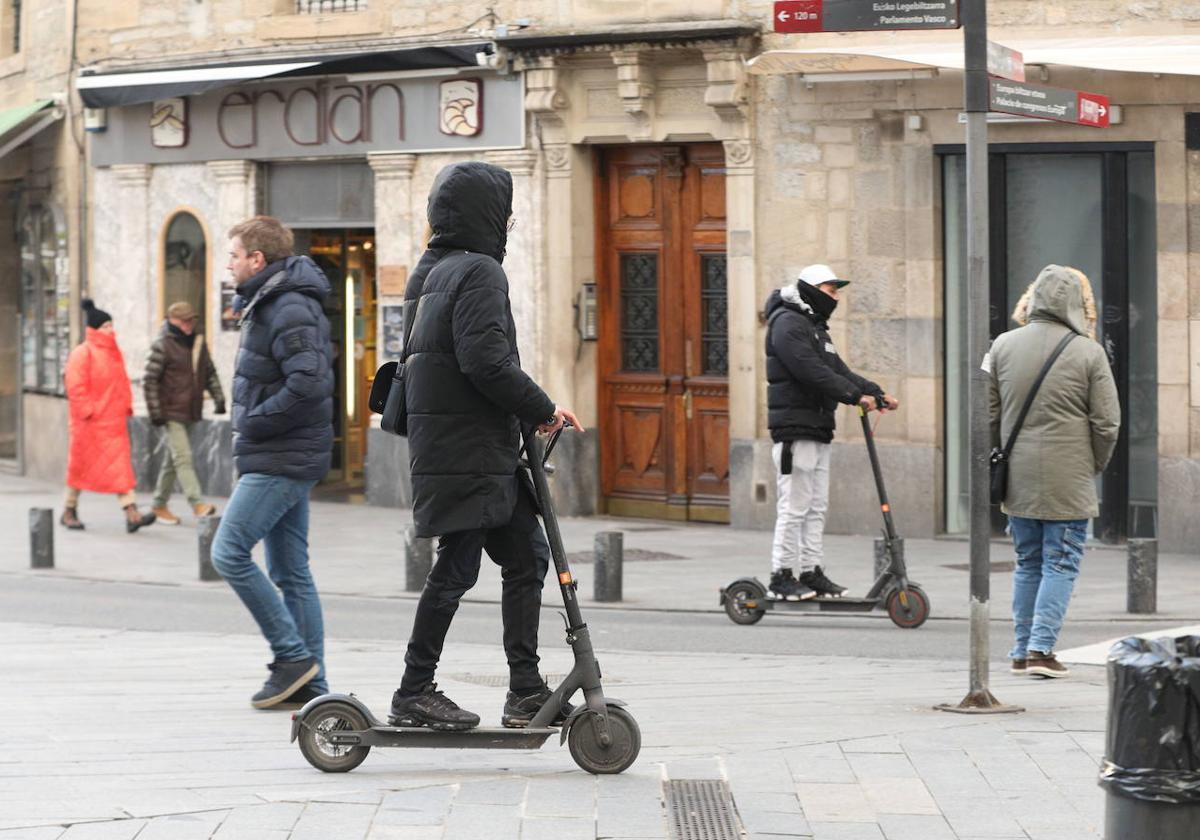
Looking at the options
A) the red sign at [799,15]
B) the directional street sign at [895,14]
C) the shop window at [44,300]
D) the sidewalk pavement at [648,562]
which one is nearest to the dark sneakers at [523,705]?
the directional street sign at [895,14]

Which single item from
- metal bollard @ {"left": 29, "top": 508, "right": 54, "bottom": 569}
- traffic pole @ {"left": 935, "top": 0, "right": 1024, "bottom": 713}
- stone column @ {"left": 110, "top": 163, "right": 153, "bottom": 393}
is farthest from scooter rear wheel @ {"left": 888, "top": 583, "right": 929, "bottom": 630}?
stone column @ {"left": 110, "top": 163, "right": 153, "bottom": 393}

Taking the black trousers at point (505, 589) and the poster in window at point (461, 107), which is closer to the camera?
the black trousers at point (505, 589)

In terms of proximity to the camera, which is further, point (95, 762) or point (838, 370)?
point (838, 370)

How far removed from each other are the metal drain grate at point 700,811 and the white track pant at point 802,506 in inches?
182

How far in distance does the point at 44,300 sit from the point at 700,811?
16.8 meters

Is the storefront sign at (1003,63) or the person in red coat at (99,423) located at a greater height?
the storefront sign at (1003,63)

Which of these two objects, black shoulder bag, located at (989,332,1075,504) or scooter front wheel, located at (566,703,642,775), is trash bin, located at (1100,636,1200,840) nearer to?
scooter front wheel, located at (566,703,642,775)

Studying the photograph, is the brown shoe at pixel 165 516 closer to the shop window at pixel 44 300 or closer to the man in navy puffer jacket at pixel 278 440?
the shop window at pixel 44 300

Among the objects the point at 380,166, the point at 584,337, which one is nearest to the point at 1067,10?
the point at 584,337

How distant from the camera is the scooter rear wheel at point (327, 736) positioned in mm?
6684

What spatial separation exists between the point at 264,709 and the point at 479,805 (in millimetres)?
2102

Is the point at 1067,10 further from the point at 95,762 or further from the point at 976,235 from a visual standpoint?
the point at 95,762

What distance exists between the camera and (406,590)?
43.2 ft

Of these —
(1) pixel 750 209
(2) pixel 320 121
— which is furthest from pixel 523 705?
(2) pixel 320 121
